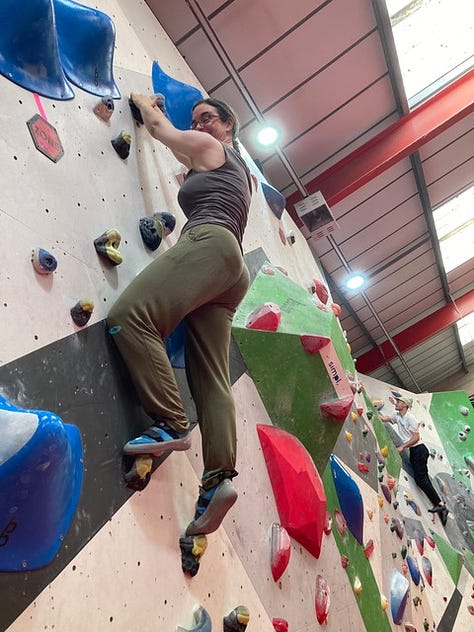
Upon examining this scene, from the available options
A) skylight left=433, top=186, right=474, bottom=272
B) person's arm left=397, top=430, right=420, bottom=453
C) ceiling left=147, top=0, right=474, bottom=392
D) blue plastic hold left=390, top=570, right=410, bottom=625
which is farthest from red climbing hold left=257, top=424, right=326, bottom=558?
skylight left=433, top=186, right=474, bottom=272

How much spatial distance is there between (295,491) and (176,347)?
2.55ft

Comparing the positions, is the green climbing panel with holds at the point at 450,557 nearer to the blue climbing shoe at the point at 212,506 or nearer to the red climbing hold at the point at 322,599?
the red climbing hold at the point at 322,599

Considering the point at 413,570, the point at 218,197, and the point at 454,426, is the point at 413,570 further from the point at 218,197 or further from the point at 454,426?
the point at 454,426

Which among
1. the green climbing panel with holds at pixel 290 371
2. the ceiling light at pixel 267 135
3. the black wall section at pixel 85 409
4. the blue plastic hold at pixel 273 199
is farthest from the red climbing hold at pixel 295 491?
the ceiling light at pixel 267 135

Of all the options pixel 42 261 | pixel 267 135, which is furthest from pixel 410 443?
pixel 42 261

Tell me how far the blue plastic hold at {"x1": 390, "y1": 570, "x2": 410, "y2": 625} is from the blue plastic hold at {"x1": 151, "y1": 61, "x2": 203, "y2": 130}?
261 centimetres

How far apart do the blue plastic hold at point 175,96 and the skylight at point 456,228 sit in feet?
13.8

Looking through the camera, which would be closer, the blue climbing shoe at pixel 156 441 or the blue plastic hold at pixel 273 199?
the blue climbing shoe at pixel 156 441

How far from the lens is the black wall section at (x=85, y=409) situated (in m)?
0.96

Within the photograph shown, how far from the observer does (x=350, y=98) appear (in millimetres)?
4219

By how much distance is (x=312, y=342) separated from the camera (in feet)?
8.01

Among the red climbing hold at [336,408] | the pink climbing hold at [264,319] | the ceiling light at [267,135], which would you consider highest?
the ceiling light at [267,135]

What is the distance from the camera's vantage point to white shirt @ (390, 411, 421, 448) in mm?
5282

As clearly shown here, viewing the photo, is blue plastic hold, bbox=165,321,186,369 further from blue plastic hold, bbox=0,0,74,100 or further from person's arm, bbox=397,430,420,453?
person's arm, bbox=397,430,420,453
